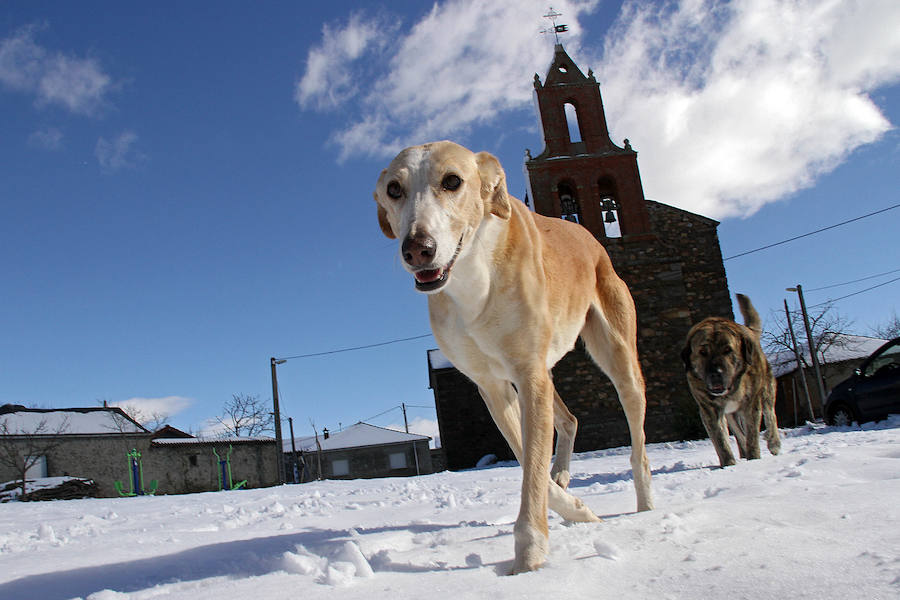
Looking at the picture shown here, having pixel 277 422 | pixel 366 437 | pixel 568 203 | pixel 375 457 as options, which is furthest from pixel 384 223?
pixel 366 437

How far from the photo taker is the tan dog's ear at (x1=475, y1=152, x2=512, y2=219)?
8.70 feet

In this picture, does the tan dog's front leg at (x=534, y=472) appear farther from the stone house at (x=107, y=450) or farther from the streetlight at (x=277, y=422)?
the stone house at (x=107, y=450)

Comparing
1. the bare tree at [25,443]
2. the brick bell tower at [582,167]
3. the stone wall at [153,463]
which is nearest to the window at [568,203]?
the brick bell tower at [582,167]

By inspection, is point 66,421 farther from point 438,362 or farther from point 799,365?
point 799,365

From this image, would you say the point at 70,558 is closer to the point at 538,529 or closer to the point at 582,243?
the point at 538,529

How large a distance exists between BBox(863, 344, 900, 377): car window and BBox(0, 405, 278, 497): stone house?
3790 centimetres

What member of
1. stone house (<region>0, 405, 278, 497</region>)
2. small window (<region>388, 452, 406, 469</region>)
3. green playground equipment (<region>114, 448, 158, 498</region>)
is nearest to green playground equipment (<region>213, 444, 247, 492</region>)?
stone house (<region>0, 405, 278, 497</region>)

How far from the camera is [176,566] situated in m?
2.59

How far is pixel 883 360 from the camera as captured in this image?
11438mm

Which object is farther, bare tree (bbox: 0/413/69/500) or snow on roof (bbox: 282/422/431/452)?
snow on roof (bbox: 282/422/431/452)

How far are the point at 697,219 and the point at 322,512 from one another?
22329mm

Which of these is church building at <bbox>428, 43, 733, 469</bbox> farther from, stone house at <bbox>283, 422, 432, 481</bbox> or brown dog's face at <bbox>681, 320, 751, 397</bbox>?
stone house at <bbox>283, 422, 432, 481</bbox>

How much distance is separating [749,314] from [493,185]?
6028mm

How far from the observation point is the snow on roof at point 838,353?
39.2m
